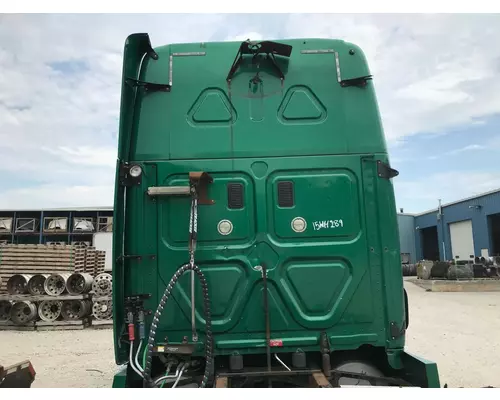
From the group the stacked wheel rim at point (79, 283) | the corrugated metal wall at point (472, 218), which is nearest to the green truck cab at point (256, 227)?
the stacked wheel rim at point (79, 283)

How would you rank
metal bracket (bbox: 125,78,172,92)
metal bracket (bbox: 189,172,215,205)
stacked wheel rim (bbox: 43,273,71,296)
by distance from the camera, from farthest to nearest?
stacked wheel rim (bbox: 43,273,71,296)
metal bracket (bbox: 125,78,172,92)
metal bracket (bbox: 189,172,215,205)

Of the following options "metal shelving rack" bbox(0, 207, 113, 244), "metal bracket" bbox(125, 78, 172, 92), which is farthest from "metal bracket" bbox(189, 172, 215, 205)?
"metal shelving rack" bbox(0, 207, 113, 244)

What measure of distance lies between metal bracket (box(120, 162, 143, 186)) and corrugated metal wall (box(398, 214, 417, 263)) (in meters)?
36.5

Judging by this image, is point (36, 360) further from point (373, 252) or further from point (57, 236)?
point (57, 236)

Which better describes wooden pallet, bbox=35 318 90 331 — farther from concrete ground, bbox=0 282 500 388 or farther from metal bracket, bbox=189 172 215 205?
metal bracket, bbox=189 172 215 205

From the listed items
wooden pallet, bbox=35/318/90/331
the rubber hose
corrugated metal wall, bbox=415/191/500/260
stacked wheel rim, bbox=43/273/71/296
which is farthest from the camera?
corrugated metal wall, bbox=415/191/500/260

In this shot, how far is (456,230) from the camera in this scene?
3089 centimetres

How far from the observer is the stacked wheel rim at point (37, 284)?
38.2 ft

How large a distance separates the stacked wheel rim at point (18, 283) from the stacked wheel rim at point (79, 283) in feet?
3.66

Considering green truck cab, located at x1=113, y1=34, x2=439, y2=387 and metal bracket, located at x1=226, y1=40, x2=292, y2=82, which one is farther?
metal bracket, located at x1=226, y1=40, x2=292, y2=82

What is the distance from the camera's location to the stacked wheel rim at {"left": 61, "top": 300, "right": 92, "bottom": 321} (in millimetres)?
11445

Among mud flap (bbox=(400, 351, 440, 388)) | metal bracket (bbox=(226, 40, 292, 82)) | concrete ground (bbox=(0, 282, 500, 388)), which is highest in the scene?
metal bracket (bbox=(226, 40, 292, 82))

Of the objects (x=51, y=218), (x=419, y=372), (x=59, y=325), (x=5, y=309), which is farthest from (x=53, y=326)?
(x=51, y=218)

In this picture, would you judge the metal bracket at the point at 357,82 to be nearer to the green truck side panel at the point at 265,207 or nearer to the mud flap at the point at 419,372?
the green truck side panel at the point at 265,207
